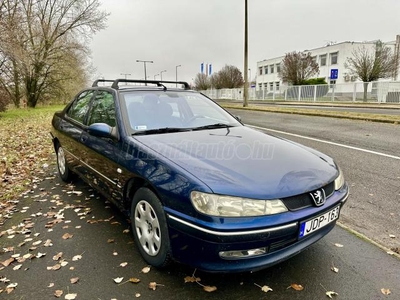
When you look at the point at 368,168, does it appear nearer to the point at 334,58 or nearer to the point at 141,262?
the point at 141,262

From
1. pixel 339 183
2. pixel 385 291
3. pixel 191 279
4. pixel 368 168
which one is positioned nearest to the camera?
pixel 385 291

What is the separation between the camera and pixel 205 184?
6.68 ft

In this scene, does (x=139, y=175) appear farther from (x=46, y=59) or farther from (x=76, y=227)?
(x=46, y=59)

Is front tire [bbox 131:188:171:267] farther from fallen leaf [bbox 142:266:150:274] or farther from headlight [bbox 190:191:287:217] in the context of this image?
headlight [bbox 190:191:287:217]

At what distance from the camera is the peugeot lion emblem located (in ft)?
7.24

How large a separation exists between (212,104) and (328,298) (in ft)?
9.04

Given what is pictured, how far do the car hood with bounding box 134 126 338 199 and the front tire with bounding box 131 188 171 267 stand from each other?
401 mm

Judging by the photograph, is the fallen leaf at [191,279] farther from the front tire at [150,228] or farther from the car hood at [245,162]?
the car hood at [245,162]

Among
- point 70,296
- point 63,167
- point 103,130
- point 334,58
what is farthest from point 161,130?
point 334,58

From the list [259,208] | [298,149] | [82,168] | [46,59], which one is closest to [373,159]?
[298,149]

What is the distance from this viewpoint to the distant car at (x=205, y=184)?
198cm

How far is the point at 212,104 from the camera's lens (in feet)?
13.5

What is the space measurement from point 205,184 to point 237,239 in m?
0.43

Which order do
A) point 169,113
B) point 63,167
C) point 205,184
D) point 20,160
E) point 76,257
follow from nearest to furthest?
point 205,184 → point 76,257 → point 169,113 → point 63,167 → point 20,160
